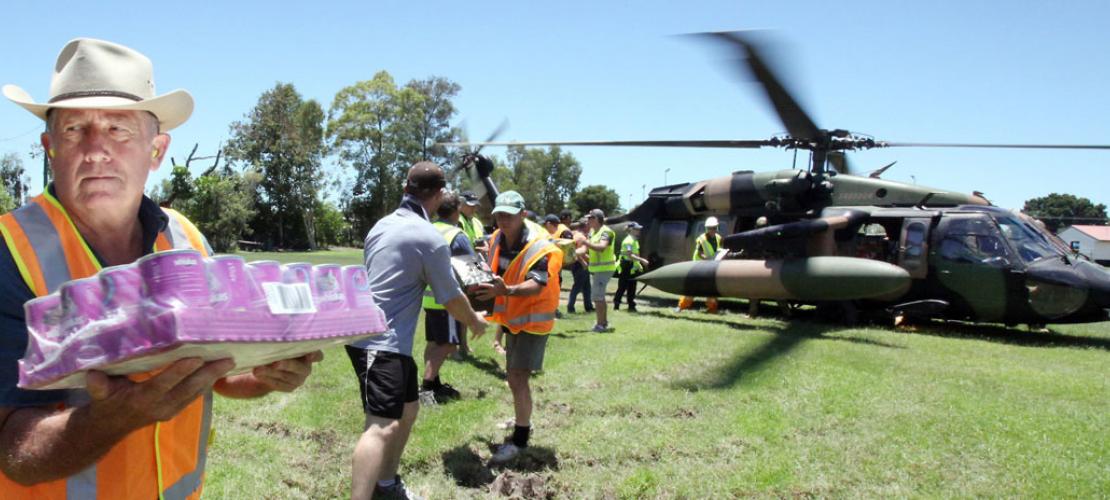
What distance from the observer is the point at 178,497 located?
5.82ft

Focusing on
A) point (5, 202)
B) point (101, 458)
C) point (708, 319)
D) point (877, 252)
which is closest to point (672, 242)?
point (708, 319)

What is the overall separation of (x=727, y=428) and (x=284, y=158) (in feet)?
166

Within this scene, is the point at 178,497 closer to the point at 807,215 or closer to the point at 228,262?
the point at 228,262

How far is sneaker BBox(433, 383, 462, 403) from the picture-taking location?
6.24 meters

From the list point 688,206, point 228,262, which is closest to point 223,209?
point 688,206

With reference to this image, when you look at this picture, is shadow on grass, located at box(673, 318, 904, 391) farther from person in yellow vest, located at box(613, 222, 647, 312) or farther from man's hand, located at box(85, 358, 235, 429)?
man's hand, located at box(85, 358, 235, 429)

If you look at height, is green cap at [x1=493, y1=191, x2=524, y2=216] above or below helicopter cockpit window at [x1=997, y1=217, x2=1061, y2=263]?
above

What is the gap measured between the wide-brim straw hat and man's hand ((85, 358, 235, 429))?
708 millimetres

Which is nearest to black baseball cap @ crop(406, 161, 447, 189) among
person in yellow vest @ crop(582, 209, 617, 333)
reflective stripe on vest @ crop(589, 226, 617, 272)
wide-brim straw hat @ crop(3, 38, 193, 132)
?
wide-brim straw hat @ crop(3, 38, 193, 132)

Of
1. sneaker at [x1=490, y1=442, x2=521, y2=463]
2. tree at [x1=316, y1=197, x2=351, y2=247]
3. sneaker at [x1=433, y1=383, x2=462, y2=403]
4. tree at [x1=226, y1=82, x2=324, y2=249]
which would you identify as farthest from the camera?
Result: tree at [x1=316, y1=197, x2=351, y2=247]

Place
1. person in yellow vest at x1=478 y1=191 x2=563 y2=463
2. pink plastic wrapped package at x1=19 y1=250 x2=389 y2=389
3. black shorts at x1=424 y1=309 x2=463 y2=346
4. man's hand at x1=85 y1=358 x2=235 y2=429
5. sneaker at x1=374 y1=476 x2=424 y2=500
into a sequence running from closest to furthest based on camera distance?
pink plastic wrapped package at x1=19 y1=250 x2=389 y2=389
man's hand at x1=85 y1=358 x2=235 y2=429
sneaker at x1=374 y1=476 x2=424 y2=500
person in yellow vest at x1=478 y1=191 x2=563 y2=463
black shorts at x1=424 y1=309 x2=463 y2=346

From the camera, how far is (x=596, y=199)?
7394cm

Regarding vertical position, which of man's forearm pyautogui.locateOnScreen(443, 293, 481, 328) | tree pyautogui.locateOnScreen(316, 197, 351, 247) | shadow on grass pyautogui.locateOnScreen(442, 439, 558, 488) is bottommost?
tree pyautogui.locateOnScreen(316, 197, 351, 247)

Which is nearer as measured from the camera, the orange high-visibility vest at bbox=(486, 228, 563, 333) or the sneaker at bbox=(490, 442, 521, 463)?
the sneaker at bbox=(490, 442, 521, 463)
